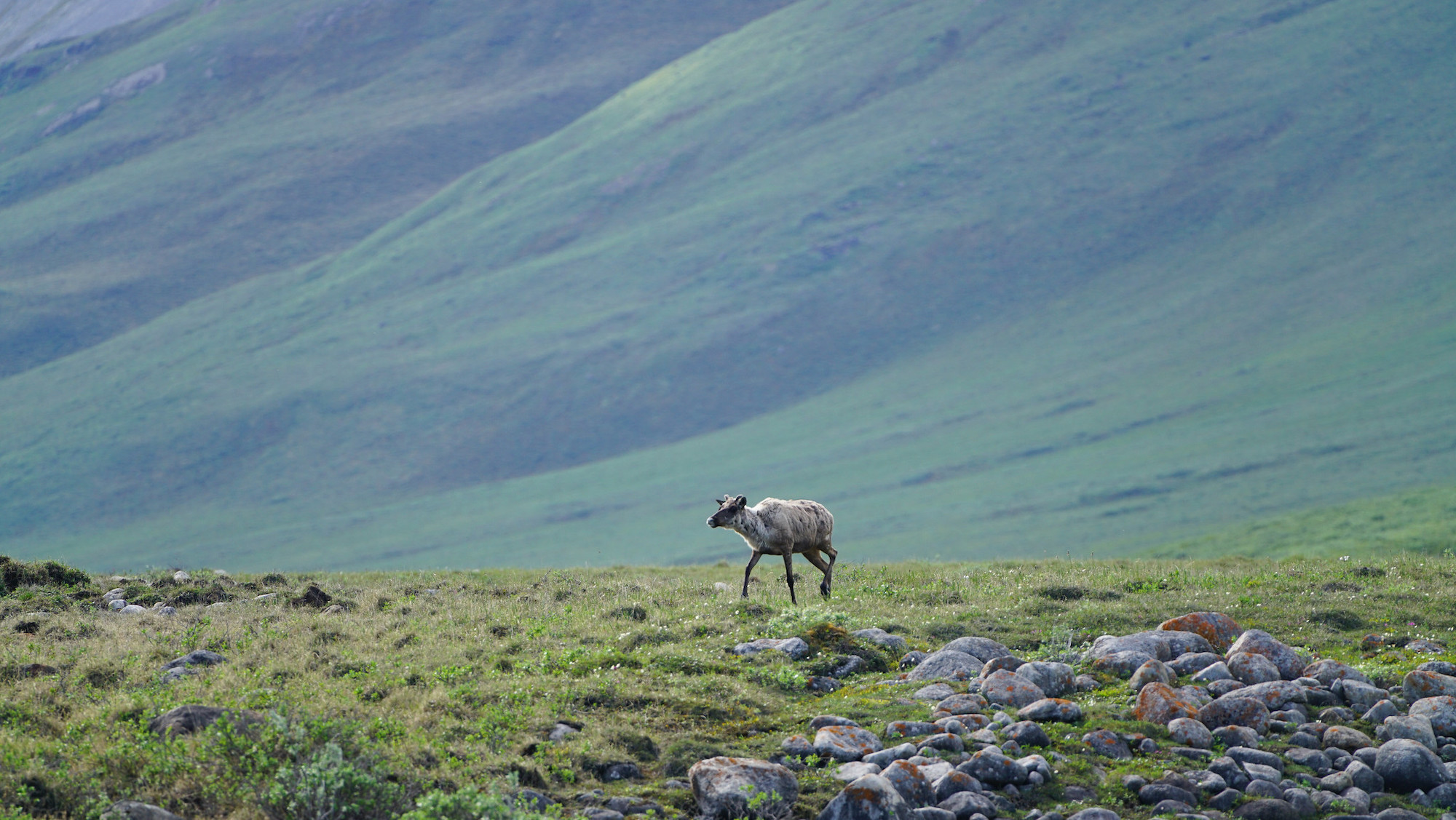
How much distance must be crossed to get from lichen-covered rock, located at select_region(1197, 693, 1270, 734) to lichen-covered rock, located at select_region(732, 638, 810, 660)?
5.63m

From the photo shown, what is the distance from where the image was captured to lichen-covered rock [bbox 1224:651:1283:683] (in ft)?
55.6

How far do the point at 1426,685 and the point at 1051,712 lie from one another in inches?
204

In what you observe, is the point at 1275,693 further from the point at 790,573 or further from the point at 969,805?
the point at 790,573

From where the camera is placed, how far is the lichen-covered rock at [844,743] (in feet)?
47.9

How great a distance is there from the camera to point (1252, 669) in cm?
1703

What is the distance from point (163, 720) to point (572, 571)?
1809cm

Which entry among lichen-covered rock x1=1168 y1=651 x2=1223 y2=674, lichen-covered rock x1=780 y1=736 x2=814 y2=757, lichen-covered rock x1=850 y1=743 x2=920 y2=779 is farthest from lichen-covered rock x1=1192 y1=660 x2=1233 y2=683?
lichen-covered rock x1=780 y1=736 x2=814 y2=757

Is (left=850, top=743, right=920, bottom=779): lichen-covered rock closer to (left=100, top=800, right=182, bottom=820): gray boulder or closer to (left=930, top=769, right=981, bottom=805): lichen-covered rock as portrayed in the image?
(left=930, top=769, right=981, bottom=805): lichen-covered rock

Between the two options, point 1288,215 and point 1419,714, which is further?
point 1288,215

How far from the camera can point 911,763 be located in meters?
13.9

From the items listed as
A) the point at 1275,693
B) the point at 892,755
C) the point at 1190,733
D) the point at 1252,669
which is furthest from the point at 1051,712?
the point at 1252,669

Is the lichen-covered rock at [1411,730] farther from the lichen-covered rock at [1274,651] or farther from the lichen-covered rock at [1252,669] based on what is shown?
the lichen-covered rock at [1274,651]

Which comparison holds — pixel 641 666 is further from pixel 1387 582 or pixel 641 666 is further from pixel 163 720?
pixel 1387 582

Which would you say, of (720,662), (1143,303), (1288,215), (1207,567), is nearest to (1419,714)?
(720,662)
